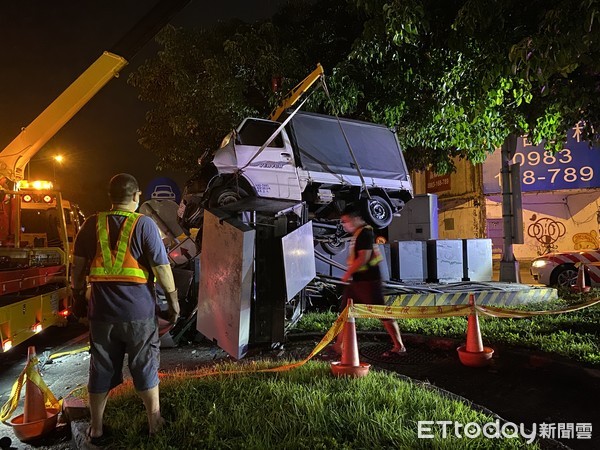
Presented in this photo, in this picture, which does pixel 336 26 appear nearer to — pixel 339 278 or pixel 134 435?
pixel 339 278

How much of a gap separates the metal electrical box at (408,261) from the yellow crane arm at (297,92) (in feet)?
10.9

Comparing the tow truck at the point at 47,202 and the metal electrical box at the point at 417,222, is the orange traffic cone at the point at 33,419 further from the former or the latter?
the metal electrical box at the point at 417,222

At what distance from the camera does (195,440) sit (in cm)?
287

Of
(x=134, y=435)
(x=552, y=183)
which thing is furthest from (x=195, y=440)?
(x=552, y=183)

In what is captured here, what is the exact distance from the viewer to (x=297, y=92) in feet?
28.7

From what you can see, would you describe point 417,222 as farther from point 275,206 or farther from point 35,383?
point 35,383

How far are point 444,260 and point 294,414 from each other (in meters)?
6.36

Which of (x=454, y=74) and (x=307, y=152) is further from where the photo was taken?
(x=307, y=152)

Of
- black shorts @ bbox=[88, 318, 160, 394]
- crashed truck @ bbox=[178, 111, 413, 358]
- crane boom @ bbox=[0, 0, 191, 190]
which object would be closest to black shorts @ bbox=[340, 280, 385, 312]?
crashed truck @ bbox=[178, 111, 413, 358]

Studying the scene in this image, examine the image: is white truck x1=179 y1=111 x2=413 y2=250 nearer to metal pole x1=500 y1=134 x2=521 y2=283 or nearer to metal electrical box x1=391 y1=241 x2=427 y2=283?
metal electrical box x1=391 y1=241 x2=427 y2=283

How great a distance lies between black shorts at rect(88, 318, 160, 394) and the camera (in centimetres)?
288

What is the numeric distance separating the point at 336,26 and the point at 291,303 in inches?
301

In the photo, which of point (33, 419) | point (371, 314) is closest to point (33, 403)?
point (33, 419)

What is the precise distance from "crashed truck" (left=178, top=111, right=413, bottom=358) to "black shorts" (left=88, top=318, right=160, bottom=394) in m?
1.80
